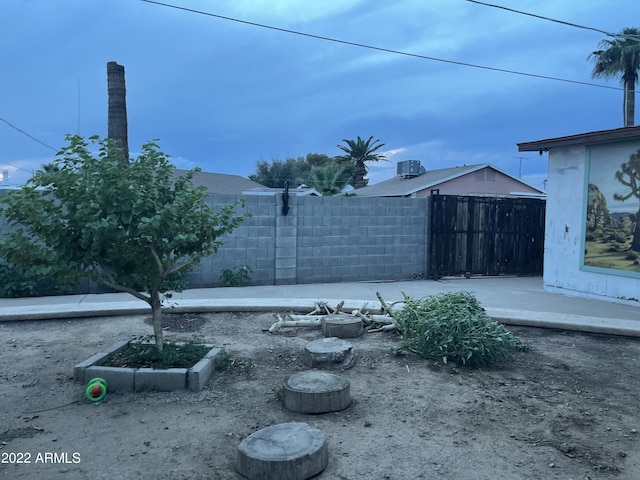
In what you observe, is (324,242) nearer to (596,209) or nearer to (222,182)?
(596,209)

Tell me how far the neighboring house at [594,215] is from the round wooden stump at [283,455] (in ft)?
25.3

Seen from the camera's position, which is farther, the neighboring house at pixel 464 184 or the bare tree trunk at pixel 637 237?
the neighboring house at pixel 464 184

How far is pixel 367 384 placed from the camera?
499cm

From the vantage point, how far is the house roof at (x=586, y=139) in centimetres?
852

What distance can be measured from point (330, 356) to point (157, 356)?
1.78 m

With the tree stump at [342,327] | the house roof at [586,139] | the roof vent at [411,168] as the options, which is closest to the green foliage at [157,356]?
the tree stump at [342,327]

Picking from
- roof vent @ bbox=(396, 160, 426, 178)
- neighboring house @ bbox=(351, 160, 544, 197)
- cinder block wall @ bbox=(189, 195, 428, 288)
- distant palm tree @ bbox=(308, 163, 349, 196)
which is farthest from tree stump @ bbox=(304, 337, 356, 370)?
roof vent @ bbox=(396, 160, 426, 178)

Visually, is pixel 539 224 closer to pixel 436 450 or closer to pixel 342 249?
pixel 342 249

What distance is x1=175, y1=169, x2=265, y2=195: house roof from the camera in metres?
27.0

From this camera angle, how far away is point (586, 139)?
926cm

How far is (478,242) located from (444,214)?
1239 mm

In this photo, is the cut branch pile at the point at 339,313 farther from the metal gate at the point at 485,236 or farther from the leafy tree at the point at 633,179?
the metal gate at the point at 485,236

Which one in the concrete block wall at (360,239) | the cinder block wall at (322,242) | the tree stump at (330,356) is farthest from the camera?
the concrete block wall at (360,239)

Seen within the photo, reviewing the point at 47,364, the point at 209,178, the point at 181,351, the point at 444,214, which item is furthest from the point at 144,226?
the point at 209,178
